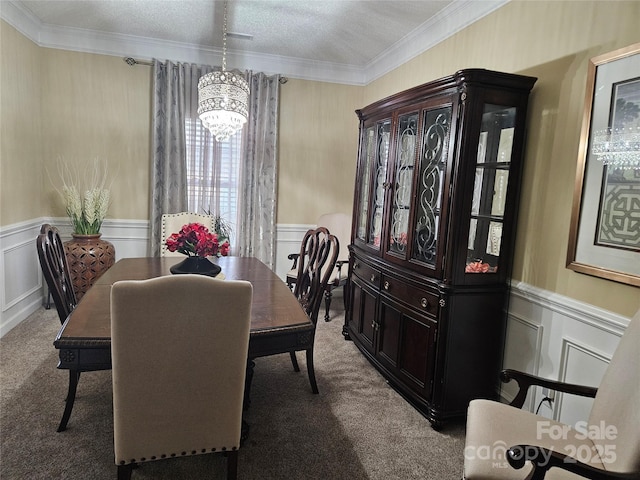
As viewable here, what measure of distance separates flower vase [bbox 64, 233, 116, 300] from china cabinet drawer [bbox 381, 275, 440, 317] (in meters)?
2.76

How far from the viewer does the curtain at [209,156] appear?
165 inches

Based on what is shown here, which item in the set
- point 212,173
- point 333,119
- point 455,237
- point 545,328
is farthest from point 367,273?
point 333,119

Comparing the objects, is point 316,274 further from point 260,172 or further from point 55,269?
point 260,172

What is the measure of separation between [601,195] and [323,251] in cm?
159

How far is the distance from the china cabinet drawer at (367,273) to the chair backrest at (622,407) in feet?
5.24

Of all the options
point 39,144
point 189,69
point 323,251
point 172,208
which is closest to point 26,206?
point 39,144

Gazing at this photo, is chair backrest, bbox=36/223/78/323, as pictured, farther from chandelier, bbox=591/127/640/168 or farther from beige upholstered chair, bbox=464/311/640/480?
chandelier, bbox=591/127/640/168

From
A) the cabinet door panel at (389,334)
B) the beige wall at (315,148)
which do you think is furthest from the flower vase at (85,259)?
the cabinet door panel at (389,334)

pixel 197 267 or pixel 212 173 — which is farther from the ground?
pixel 212 173

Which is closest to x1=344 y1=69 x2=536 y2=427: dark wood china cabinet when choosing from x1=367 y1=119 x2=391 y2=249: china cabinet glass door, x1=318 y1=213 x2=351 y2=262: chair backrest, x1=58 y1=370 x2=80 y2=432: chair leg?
x1=367 y1=119 x2=391 y2=249: china cabinet glass door

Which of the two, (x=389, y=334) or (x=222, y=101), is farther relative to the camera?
(x=222, y=101)

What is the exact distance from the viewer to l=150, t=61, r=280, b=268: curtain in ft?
13.8

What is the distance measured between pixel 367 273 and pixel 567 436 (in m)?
1.77

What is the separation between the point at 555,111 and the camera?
7.24 ft
